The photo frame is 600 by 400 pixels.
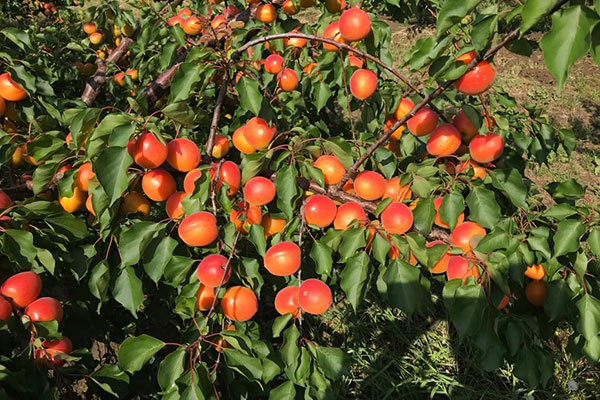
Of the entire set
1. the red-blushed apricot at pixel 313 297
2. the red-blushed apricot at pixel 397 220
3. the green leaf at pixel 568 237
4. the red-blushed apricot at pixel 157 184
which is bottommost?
the red-blushed apricot at pixel 313 297

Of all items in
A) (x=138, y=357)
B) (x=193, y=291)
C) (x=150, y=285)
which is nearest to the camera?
(x=138, y=357)

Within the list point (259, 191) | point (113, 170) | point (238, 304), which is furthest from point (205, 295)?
point (113, 170)

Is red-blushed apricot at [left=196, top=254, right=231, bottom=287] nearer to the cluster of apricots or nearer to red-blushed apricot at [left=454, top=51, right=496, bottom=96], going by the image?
the cluster of apricots

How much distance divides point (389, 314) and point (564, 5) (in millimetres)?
2212

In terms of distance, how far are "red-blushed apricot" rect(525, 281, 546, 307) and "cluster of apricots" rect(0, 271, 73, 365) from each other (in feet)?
4.01

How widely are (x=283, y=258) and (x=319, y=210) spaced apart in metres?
0.17

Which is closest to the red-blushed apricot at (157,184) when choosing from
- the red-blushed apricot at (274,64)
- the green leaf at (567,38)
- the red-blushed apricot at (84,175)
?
the red-blushed apricot at (84,175)

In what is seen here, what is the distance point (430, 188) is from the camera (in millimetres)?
1184

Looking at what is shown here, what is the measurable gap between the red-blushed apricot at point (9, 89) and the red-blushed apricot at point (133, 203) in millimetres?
494

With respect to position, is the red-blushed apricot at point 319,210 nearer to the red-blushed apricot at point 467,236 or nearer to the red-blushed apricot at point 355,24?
the red-blushed apricot at point 467,236

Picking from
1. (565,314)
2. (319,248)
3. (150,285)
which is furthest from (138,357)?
(565,314)

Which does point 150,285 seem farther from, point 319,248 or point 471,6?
point 471,6

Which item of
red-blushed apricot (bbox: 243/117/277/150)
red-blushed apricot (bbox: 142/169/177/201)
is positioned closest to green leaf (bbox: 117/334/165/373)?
red-blushed apricot (bbox: 142/169/177/201)

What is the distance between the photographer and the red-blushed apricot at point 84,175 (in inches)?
45.9
